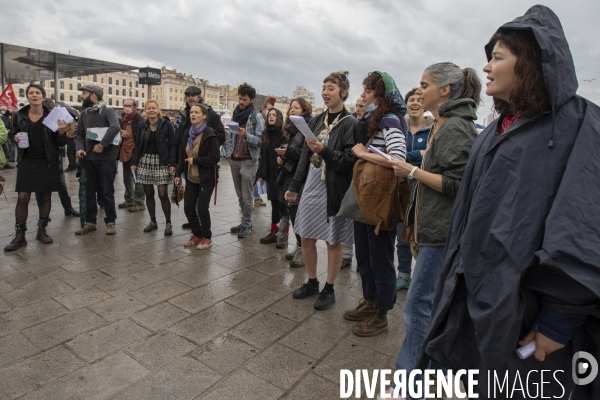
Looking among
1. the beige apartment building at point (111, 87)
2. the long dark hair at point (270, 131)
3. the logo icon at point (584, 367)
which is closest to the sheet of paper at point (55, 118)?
the long dark hair at point (270, 131)

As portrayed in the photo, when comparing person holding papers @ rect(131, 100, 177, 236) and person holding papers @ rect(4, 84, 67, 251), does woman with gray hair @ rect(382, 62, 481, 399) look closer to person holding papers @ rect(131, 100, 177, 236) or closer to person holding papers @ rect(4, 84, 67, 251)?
person holding papers @ rect(131, 100, 177, 236)

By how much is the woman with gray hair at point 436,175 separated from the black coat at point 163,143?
4.23m

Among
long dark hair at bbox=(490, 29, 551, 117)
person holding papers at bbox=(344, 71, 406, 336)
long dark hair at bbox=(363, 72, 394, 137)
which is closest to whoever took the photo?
long dark hair at bbox=(490, 29, 551, 117)

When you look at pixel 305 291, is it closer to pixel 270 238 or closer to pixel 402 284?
pixel 402 284

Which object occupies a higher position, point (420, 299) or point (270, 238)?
point (420, 299)

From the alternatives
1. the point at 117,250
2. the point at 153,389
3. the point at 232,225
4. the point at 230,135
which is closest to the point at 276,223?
the point at 232,225

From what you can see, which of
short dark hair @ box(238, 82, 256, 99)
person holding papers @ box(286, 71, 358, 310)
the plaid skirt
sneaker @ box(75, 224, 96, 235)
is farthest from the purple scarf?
person holding papers @ box(286, 71, 358, 310)

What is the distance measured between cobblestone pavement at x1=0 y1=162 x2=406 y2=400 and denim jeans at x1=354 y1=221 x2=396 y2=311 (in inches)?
13.9

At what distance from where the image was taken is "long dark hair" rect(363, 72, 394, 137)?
2795mm

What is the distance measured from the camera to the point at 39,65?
651 inches

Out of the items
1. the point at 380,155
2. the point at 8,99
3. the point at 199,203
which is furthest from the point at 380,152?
the point at 8,99

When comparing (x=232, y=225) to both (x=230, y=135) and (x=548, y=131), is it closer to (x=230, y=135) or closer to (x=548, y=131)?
(x=230, y=135)

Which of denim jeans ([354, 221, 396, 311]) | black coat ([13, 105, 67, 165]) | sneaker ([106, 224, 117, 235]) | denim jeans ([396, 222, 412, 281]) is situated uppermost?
black coat ([13, 105, 67, 165])

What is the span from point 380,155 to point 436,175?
0.56 m
